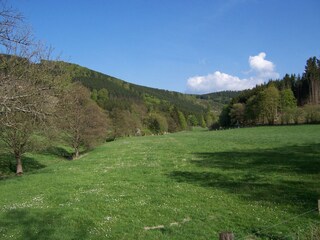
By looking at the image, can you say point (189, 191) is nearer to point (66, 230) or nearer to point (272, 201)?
point (272, 201)

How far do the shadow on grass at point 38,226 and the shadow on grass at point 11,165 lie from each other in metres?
21.6

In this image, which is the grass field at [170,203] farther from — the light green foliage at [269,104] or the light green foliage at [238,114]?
the light green foliage at [238,114]

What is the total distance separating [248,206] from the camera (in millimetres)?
14539

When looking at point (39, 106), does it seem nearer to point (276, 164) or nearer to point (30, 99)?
point (30, 99)

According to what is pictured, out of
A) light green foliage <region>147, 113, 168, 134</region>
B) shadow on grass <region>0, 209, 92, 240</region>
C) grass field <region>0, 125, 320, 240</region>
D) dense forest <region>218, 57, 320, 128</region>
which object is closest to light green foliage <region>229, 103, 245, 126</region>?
dense forest <region>218, 57, 320, 128</region>

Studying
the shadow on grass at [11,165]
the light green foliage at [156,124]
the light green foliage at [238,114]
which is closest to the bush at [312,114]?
the light green foliage at [238,114]

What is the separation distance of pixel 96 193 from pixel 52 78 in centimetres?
940

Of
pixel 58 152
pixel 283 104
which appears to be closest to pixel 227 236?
pixel 58 152

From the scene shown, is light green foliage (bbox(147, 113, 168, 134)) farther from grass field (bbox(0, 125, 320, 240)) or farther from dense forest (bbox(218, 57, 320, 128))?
grass field (bbox(0, 125, 320, 240))

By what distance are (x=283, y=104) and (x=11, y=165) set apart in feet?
355

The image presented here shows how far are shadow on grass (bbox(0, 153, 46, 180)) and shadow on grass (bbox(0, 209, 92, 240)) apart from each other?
2161 centimetres

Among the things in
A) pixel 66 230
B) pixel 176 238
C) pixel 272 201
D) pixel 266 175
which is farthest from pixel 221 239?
pixel 266 175

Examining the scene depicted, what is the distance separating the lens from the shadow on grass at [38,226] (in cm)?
1227

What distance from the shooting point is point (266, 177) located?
20.6 meters
